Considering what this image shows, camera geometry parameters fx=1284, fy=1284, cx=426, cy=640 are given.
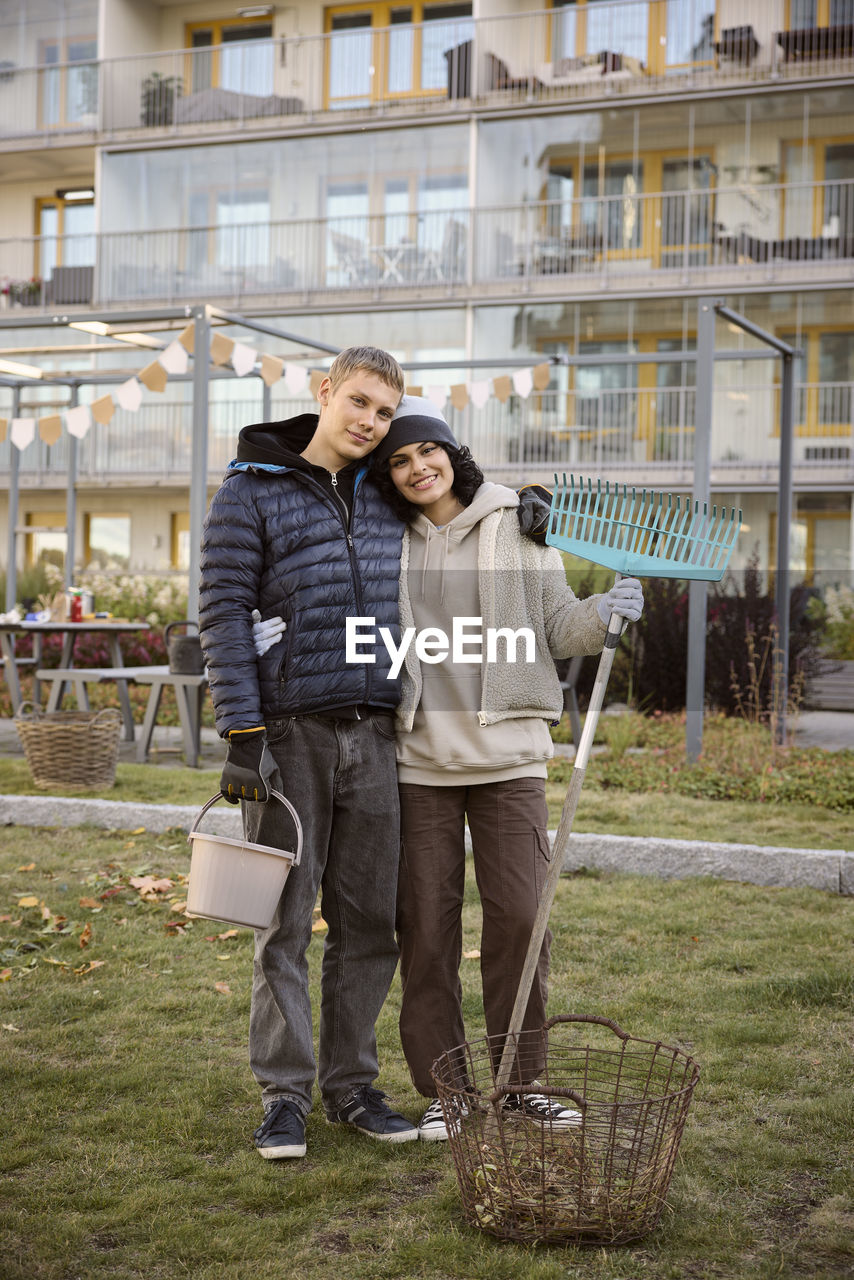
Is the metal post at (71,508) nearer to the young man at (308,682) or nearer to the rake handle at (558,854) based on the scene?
the young man at (308,682)

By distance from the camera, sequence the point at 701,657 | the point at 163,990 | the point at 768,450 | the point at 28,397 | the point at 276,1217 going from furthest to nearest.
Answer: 1. the point at 28,397
2. the point at 768,450
3. the point at 701,657
4. the point at 163,990
5. the point at 276,1217

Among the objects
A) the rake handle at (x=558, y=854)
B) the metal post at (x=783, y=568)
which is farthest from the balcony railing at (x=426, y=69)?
the rake handle at (x=558, y=854)

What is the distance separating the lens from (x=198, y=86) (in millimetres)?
24078

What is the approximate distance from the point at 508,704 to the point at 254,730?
60cm

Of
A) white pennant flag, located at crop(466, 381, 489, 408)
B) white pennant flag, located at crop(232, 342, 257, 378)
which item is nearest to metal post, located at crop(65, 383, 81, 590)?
white pennant flag, located at crop(232, 342, 257, 378)

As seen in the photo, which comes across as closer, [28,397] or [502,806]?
[502,806]

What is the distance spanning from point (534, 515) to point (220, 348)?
641cm

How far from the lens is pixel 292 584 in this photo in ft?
9.86

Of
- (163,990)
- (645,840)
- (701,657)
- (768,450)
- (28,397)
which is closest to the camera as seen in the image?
(163,990)

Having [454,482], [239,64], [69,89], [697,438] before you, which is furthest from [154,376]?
[69,89]

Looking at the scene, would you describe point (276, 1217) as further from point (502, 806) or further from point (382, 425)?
point (382, 425)

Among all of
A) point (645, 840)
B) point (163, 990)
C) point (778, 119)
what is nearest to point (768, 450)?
point (778, 119)

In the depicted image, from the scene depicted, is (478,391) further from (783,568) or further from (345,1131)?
(345,1131)

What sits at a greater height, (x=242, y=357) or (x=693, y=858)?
(x=242, y=357)
